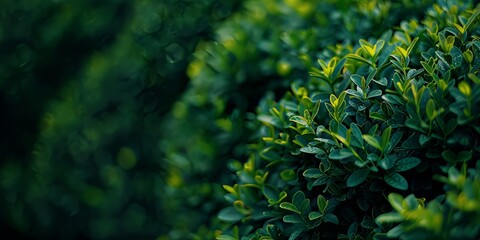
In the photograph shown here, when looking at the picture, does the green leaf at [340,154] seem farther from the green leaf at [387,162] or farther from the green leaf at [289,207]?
the green leaf at [289,207]

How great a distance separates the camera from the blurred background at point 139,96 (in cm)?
295

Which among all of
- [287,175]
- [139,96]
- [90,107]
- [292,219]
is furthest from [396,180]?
[90,107]

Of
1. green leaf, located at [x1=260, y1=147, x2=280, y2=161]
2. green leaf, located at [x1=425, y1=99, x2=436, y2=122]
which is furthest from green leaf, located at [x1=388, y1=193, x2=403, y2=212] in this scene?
green leaf, located at [x1=260, y1=147, x2=280, y2=161]

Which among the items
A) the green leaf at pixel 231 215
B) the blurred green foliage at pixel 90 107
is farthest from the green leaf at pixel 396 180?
the blurred green foliage at pixel 90 107

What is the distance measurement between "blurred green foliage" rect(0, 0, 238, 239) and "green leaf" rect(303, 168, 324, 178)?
1871mm

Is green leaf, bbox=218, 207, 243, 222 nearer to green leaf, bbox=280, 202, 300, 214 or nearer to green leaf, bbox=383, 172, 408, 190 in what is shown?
green leaf, bbox=280, 202, 300, 214

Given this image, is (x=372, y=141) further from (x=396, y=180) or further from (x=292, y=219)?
(x=292, y=219)

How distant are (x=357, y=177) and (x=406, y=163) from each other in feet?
0.57

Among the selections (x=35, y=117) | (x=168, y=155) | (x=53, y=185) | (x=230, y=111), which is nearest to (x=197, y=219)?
(x=168, y=155)

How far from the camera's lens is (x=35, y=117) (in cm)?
441

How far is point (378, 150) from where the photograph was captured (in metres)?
1.85

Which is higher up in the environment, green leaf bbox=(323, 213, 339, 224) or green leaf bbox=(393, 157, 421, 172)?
green leaf bbox=(393, 157, 421, 172)

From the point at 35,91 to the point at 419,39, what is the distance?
3290 millimetres

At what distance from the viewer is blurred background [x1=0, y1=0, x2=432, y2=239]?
295 cm
